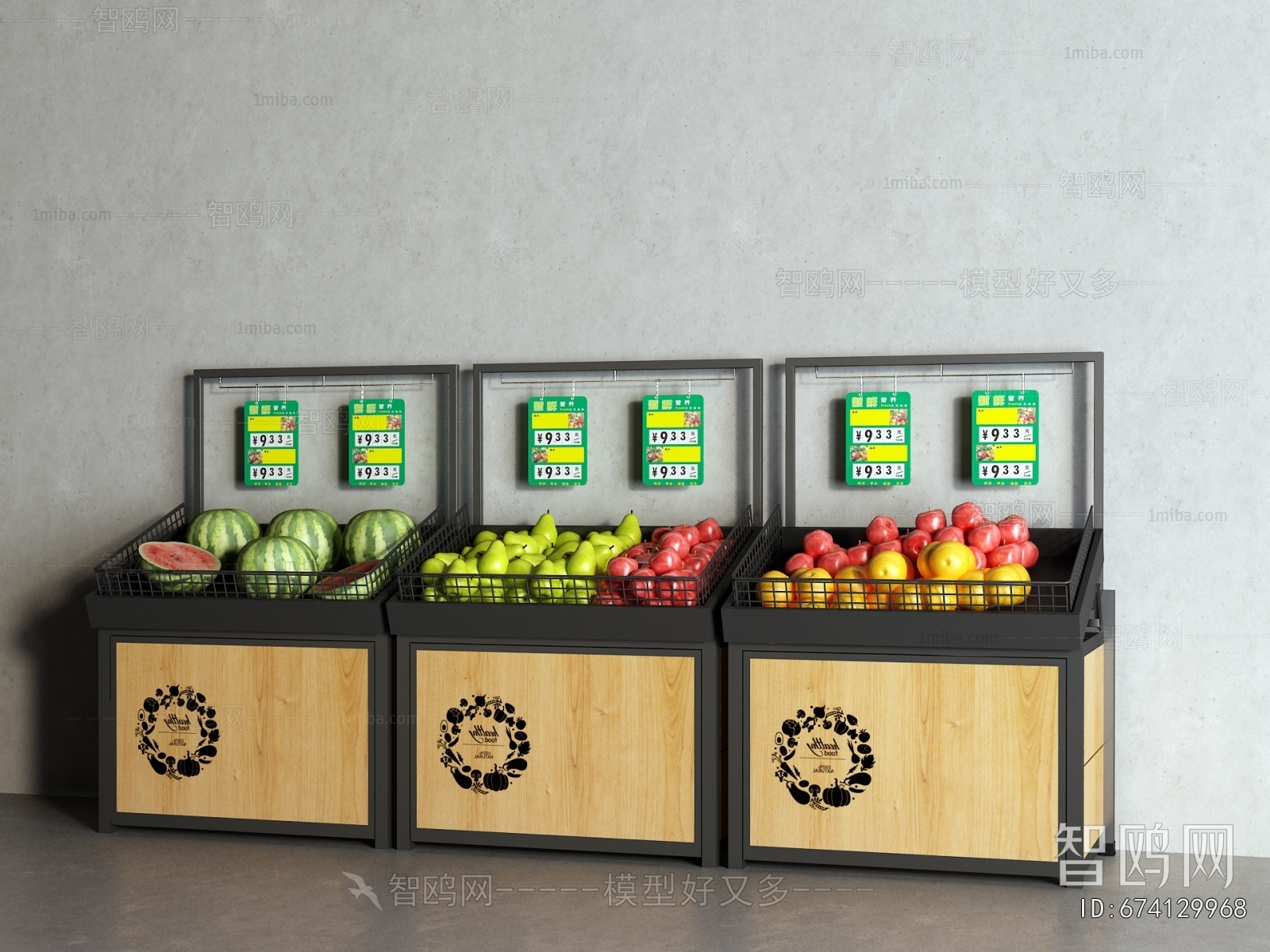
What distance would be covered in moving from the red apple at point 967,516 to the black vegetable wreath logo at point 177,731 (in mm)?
2276

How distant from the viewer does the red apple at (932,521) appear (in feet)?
12.2

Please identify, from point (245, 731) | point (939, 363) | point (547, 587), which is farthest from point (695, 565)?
point (245, 731)

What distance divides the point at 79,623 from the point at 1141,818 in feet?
12.0

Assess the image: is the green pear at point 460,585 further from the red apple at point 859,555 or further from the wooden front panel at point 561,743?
the red apple at point 859,555

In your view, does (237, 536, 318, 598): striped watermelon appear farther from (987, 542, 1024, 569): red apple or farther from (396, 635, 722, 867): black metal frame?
(987, 542, 1024, 569): red apple

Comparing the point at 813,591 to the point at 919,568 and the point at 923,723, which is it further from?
the point at 923,723

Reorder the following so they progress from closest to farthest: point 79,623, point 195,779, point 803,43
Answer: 1. point 195,779
2. point 803,43
3. point 79,623

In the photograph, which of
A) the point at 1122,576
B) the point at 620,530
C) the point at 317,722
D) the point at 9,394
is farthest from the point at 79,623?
the point at 1122,576

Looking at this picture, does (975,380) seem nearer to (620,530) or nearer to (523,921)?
(620,530)

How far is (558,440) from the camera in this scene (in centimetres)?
420

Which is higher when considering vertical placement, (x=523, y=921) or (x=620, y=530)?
(x=620, y=530)

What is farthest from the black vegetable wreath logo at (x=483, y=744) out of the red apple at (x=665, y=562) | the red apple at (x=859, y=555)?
the red apple at (x=859, y=555)

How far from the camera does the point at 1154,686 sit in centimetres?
384

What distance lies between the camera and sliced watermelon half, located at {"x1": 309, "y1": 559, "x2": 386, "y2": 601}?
144 inches
